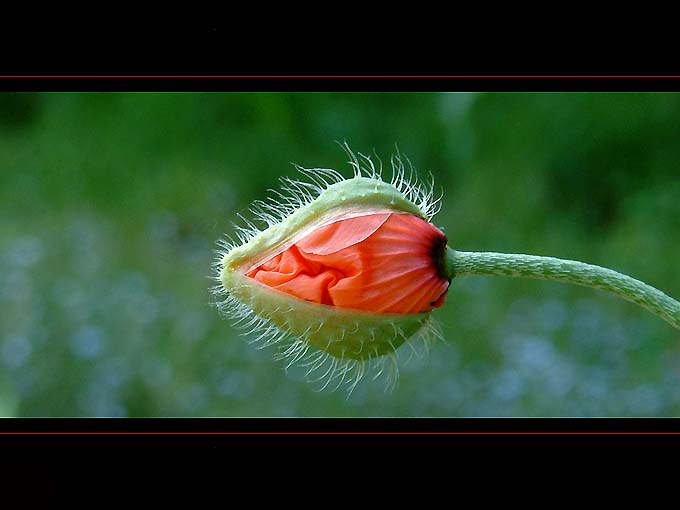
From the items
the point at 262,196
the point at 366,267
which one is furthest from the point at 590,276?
the point at 262,196

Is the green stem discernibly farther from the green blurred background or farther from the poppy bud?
the green blurred background

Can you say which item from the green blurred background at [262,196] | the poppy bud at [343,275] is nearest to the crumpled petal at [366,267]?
the poppy bud at [343,275]

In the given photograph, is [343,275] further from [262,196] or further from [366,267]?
[262,196]

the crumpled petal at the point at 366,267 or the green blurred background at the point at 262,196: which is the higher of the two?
the green blurred background at the point at 262,196

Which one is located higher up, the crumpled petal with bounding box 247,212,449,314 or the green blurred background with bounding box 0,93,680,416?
the green blurred background with bounding box 0,93,680,416

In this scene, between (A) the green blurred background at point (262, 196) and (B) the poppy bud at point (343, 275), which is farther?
(A) the green blurred background at point (262, 196)

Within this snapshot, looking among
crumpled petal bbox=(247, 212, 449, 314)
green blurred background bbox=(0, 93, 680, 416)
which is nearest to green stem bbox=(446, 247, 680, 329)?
crumpled petal bbox=(247, 212, 449, 314)

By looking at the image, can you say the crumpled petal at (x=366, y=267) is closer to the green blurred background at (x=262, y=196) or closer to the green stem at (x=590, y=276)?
the green stem at (x=590, y=276)
